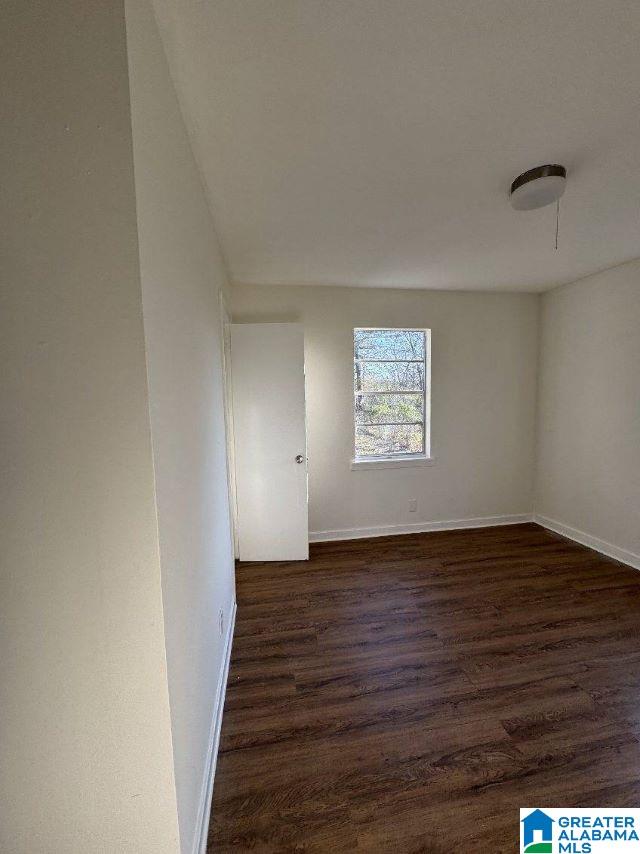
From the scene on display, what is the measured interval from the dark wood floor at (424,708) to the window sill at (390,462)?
1060 millimetres

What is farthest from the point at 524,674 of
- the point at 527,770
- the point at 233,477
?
the point at 233,477

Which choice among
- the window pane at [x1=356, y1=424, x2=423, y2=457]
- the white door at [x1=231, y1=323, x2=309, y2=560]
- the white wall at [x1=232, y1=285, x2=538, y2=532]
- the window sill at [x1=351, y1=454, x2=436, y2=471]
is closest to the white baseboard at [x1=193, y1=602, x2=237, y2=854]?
the white door at [x1=231, y1=323, x2=309, y2=560]

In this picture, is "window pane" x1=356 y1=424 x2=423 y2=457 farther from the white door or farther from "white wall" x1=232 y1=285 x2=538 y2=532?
the white door

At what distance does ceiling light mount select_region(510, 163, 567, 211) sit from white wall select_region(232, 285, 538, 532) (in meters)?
1.82

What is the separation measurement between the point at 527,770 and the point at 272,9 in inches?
101

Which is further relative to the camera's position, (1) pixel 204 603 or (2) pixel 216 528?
(2) pixel 216 528

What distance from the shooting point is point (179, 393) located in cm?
104

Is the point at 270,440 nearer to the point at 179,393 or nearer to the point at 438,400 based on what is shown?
the point at 438,400

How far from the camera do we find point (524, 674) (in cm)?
176

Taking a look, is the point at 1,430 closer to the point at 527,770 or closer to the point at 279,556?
the point at 527,770

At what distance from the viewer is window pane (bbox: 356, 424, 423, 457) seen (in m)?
3.55

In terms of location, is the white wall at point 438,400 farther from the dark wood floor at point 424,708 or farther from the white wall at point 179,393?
the white wall at point 179,393

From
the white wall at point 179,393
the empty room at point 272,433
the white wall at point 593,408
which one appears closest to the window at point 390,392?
the empty room at point 272,433

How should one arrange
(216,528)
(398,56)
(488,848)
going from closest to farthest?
(398,56) < (488,848) < (216,528)
